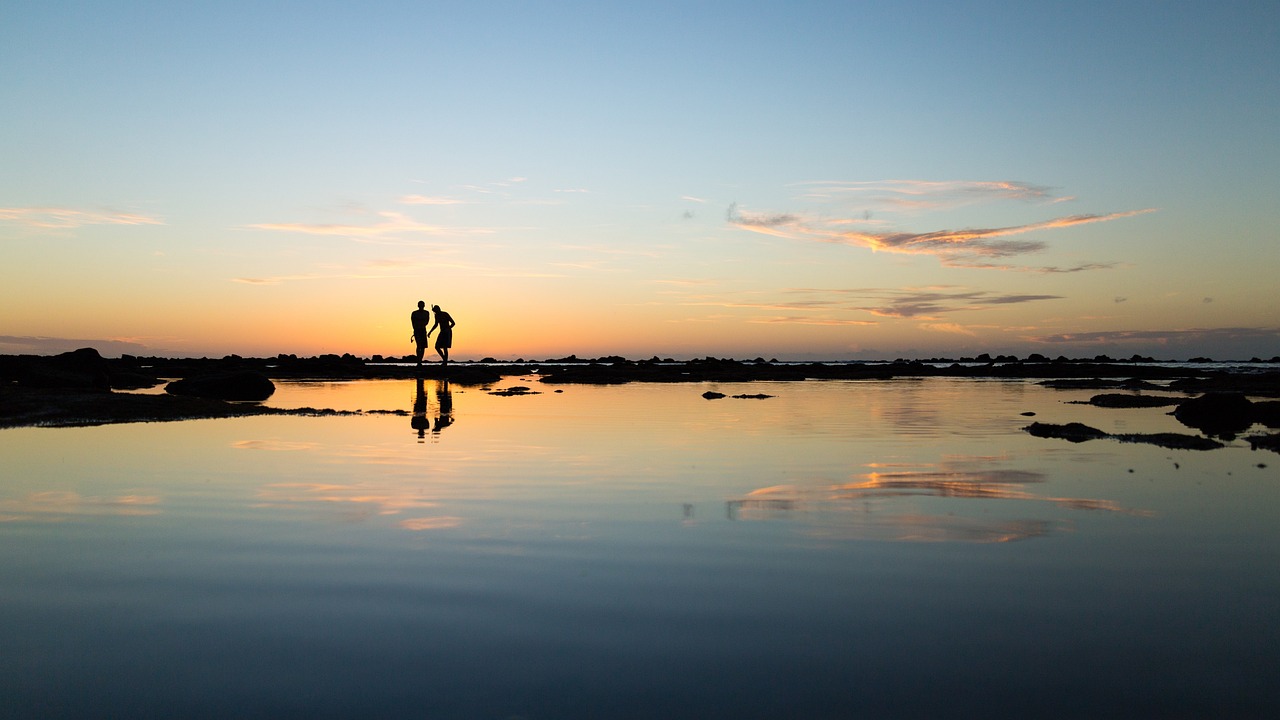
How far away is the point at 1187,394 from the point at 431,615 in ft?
124

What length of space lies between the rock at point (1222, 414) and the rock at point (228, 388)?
28.2m

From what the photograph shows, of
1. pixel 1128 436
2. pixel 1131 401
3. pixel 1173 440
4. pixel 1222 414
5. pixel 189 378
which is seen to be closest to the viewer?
pixel 1173 440

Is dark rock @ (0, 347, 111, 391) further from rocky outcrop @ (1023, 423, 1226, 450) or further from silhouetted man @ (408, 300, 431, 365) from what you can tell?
rocky outcrop @ (1023, 423, 1226, 450)

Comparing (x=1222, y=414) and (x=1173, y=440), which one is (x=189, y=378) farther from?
(x=1222, y=414)

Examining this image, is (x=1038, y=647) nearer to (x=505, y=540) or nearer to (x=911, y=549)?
(x=911, y=549)

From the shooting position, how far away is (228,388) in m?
28.7

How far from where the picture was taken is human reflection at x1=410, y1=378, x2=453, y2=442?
18.8 m

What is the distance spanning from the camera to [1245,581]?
6730mm

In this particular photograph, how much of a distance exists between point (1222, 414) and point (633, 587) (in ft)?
65.8

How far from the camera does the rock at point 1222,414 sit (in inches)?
796

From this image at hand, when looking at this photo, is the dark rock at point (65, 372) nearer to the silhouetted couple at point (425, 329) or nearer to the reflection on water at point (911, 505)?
the silhouetted couple at point (425, 329)

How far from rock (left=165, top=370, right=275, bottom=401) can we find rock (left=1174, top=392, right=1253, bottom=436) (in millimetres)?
28156

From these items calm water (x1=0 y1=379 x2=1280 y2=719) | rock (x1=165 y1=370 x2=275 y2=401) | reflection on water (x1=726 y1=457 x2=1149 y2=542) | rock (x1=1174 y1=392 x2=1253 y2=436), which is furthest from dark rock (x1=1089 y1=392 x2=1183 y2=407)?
rock (x1=165 y1=370 x2=275 y2=401)

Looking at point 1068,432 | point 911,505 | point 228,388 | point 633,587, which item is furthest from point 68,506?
point 228,388
